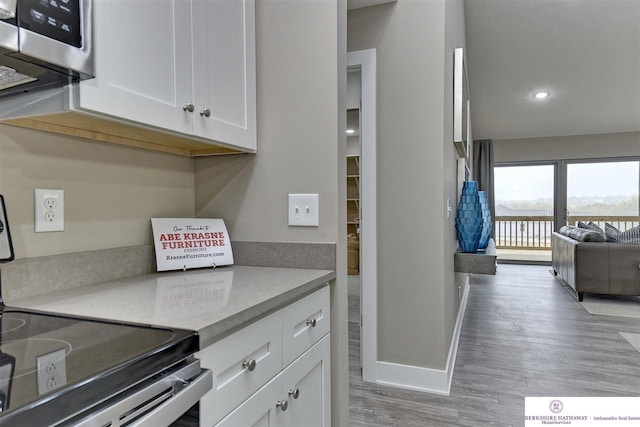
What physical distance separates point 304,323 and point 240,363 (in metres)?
0.33

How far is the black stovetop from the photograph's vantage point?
477 mm

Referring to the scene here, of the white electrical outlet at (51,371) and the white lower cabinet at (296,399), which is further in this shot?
the white lower cabinet at (296,399)

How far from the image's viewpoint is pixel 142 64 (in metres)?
1.04

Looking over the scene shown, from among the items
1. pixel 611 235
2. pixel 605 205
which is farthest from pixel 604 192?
pixel 611 235

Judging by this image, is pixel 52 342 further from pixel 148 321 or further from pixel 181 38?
pixel 181 38

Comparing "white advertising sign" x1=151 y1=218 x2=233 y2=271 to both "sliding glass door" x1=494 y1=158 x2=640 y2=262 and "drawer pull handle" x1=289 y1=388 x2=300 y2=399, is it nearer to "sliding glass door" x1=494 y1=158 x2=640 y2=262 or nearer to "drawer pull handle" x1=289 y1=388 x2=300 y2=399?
"drawer pull handle" x1=289 y1=388 x2=300 y2=399

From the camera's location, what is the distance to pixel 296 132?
1502 mm

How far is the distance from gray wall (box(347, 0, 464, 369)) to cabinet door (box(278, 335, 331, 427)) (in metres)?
1.05

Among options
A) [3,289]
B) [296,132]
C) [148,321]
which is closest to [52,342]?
[148,321]

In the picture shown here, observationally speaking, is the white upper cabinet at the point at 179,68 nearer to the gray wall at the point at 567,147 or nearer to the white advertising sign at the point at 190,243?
the white advertising sign at the point at 190,243

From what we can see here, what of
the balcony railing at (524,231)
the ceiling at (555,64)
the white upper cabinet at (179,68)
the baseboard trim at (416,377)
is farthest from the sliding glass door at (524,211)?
the white upper cabinet at (179,68)

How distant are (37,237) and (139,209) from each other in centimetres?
37

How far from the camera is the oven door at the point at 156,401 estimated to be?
0.53 metres

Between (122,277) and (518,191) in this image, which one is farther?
(518,191)
